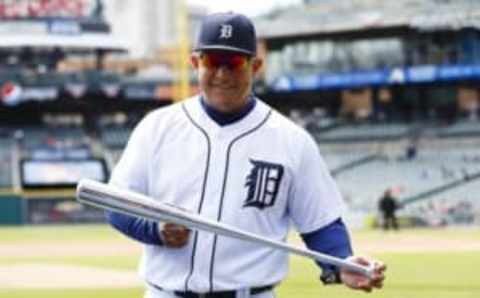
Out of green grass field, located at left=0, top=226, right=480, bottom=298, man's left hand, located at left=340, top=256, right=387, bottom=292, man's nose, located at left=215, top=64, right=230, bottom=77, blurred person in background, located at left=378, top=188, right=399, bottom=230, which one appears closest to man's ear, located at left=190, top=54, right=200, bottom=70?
man's nose, located at left=215, top=64, right=230, bottom=77

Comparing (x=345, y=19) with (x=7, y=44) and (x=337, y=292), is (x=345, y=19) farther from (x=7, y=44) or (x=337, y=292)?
(x=337, y=292)

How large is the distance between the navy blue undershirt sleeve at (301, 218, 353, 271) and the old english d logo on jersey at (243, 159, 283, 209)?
24 cm

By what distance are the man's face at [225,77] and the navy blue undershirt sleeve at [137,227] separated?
1.51 feet

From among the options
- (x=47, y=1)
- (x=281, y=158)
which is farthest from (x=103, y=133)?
(x=281, y=158)

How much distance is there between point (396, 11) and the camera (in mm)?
51812

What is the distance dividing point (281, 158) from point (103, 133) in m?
51.9

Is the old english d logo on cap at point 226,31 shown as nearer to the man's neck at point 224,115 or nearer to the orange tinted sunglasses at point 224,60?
the orange tinted sunglasses at point 224,60

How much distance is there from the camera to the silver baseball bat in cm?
383

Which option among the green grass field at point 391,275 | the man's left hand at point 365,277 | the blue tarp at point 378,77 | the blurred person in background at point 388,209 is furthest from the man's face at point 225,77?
the blue tarp at point 378,77

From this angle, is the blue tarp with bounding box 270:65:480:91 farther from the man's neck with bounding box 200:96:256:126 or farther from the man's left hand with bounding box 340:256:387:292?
the man's left hand with bounding box 340:256:387:292

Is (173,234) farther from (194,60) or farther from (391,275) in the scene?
(391,275)

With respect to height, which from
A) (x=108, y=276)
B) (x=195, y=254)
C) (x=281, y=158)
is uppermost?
(x=281, y=158)

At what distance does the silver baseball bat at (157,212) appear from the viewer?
3.83 metres

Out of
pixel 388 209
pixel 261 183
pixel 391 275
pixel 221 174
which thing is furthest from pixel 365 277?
pixel 388 209
